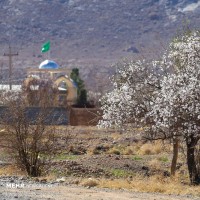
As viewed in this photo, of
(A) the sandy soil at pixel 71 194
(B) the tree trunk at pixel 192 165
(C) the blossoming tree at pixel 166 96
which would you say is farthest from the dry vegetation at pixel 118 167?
(C) the blossoming tree at pixel 166 96

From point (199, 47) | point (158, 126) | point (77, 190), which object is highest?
point (199, 47)

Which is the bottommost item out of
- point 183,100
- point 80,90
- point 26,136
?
point 26,136

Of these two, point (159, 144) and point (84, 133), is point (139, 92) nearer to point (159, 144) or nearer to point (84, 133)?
point (159, 144)

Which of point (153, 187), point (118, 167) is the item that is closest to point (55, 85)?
point (118, 167)

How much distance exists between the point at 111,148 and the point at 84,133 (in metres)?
12.5

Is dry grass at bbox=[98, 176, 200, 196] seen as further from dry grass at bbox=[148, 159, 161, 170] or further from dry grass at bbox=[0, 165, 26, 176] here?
dry grass at bbox=[148, 159, 161, 170]

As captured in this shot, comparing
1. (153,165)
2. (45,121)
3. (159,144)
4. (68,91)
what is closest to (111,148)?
(159,144)

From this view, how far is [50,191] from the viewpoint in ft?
64.6

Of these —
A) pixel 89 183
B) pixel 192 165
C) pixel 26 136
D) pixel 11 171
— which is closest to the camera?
pixel 89 183

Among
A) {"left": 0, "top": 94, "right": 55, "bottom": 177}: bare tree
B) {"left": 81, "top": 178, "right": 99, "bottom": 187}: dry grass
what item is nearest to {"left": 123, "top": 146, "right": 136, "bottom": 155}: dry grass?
{"left": 0, "top": 94, "right": 55, "bottom": 177}: bare tree

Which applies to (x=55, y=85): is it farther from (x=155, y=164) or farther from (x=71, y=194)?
(x=71, y=194)

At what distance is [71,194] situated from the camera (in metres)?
19.0

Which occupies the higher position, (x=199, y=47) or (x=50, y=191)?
(x=199, y=47)

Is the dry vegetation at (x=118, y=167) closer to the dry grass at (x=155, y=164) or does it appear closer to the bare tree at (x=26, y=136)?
the dry grass at (x=155, y=164)
